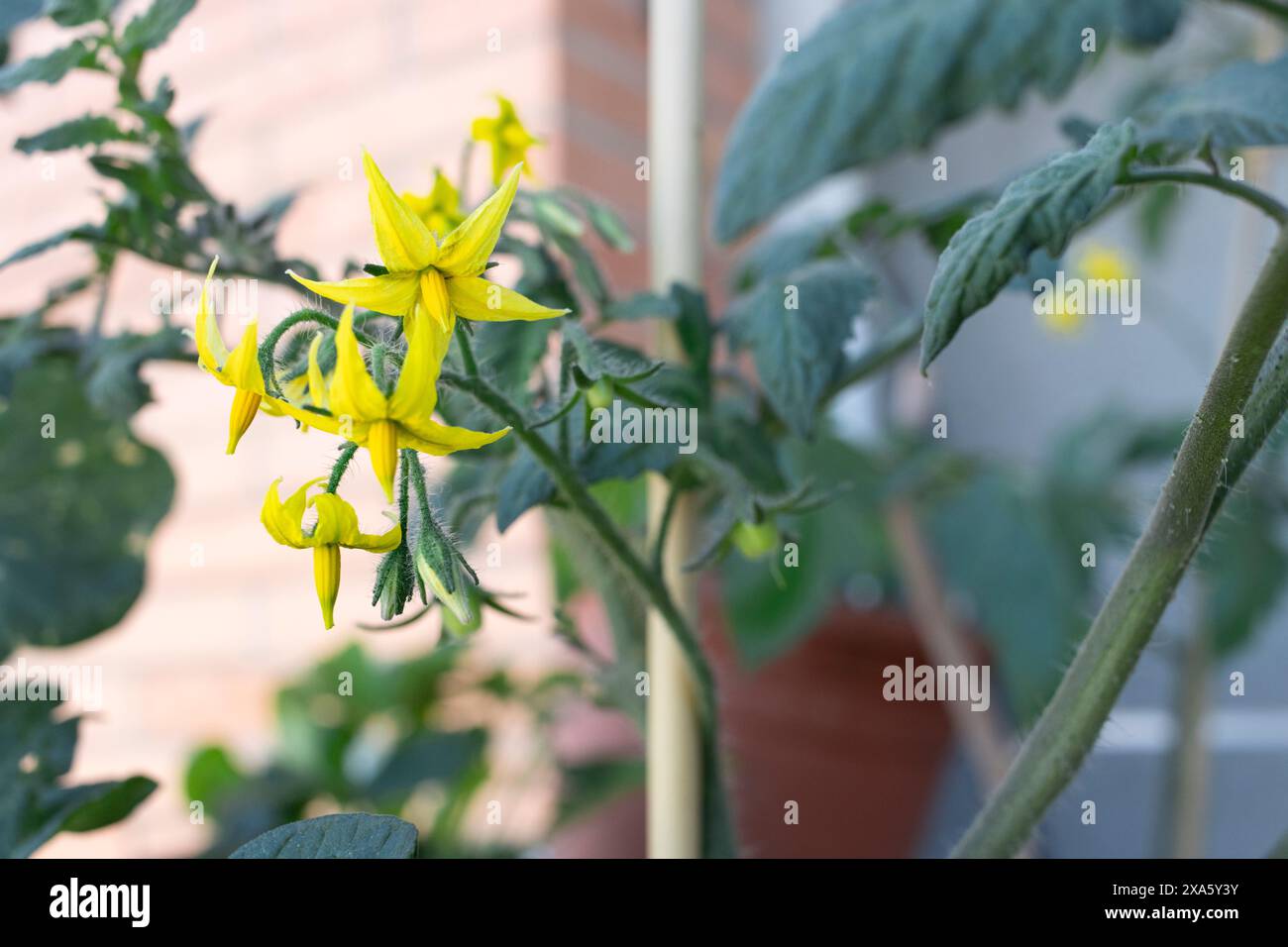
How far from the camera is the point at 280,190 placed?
1.39 m

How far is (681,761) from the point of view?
0.45m

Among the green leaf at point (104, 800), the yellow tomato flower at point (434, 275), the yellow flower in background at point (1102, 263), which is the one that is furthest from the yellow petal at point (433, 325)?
the yellow flower in background at point (1102, 263)

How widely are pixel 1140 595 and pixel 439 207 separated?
254mm

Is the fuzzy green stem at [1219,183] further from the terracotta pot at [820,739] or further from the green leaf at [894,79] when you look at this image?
the terracotta pot at [820,739]

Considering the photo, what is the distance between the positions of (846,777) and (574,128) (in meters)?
0.69

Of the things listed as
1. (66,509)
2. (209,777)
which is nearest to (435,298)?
(66,509)

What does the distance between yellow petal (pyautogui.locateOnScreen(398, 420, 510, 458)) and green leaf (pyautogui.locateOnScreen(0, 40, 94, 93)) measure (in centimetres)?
24

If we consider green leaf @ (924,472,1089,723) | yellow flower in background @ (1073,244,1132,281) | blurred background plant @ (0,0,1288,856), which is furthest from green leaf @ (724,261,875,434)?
yellow flower in background @ (1073,244,1132,281)

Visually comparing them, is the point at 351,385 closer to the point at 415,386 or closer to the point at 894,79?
the point at 415,386

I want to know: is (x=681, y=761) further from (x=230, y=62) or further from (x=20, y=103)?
(x=20, y=103)

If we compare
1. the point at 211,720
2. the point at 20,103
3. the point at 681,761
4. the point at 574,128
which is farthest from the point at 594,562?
the point at 20,103

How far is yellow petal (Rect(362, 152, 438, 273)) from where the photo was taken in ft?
0.94
